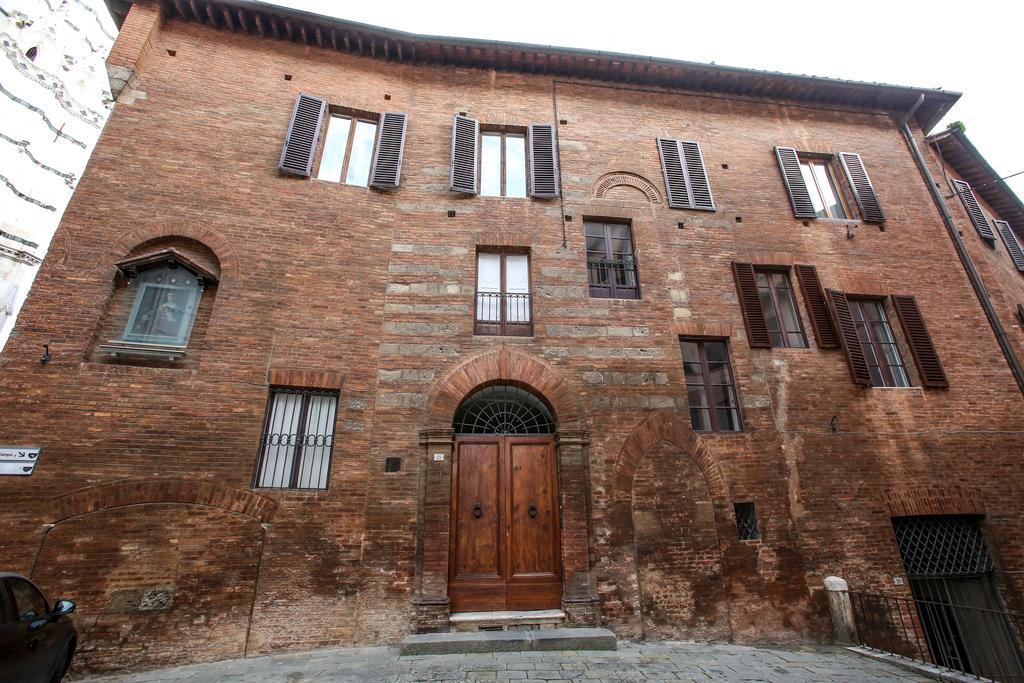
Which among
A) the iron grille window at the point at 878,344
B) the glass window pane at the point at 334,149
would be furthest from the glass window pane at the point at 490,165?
the iron grille window at the point at 878,344

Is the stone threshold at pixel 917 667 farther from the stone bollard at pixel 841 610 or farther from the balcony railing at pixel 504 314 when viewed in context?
the balcony railing at pixel 504 314

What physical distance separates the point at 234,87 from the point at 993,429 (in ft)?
51.9

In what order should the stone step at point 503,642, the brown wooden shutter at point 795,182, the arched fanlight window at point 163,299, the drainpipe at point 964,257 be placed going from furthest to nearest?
the brown wooden shutter at point 795,182 < the drainpipe at point 964,257 < the arched fanlight window at point 163,299 < the stone step at point 503,642

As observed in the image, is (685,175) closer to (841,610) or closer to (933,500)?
(933,500)

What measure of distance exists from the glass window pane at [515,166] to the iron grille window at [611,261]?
161 centimetres

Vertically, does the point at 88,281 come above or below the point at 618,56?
below

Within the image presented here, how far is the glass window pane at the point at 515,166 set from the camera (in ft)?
30.8

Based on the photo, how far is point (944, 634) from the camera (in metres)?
7.14

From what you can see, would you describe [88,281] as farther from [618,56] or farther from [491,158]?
[618,56]

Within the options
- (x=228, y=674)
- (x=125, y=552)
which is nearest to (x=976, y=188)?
(x=228, y=674)

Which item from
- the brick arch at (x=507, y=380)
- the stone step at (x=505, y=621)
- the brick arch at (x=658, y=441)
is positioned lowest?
the stone step at (x=505, y=621)

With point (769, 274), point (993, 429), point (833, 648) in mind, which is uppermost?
point (769, 274)

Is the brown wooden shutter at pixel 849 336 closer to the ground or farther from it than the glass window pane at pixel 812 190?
closer to the ground

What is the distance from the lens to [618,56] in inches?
404
